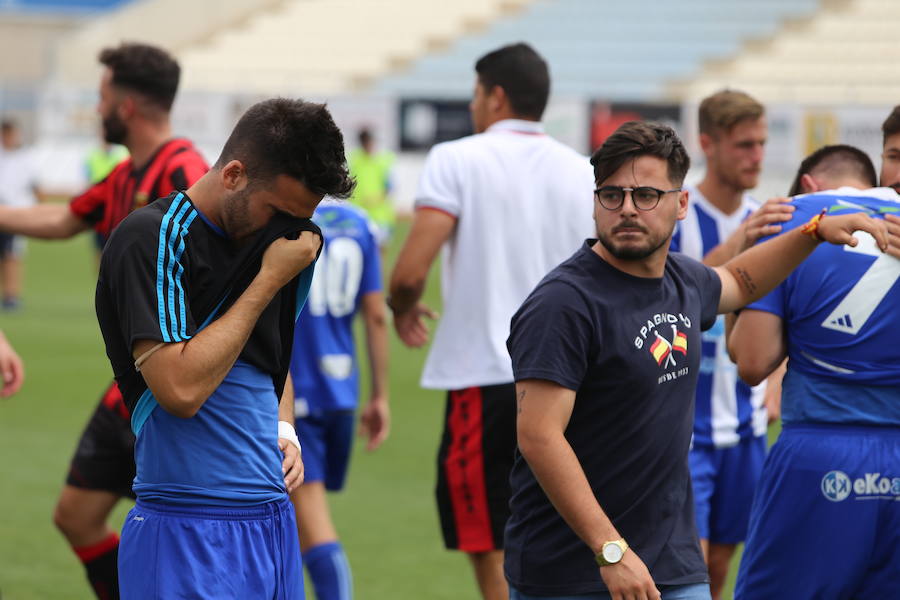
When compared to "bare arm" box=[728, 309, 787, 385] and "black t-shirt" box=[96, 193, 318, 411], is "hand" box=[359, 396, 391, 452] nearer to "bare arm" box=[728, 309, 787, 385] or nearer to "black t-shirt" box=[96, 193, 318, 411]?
"bare arm" box=[728, 309, 787, 385]

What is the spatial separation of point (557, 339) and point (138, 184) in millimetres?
2577

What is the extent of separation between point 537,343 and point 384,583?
3.57 m

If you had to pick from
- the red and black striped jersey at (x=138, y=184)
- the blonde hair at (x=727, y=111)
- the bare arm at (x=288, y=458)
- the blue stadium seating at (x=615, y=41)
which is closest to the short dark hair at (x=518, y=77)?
the blonde hair at (x=727, y=111)

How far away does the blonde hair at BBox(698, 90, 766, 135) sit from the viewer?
597 cm

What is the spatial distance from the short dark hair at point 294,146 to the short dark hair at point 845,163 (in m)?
2.11

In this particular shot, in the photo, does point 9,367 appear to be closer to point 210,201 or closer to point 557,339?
point 210,201

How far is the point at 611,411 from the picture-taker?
3.74 m

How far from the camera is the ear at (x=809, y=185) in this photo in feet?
15.8

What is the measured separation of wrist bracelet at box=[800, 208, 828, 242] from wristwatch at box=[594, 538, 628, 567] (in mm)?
1189

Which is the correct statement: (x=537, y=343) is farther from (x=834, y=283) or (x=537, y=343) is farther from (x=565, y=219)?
(x=565, y=219)

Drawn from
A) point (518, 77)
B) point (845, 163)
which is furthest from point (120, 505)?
point (845, 163)

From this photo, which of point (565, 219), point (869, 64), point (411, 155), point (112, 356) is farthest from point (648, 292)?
point (869, 64)

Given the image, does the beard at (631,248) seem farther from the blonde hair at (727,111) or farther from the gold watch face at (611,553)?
the blonde hair at (727,111)

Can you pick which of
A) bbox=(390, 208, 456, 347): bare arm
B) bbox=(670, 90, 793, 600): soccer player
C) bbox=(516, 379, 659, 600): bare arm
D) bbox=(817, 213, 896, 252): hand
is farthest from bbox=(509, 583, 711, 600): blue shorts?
bbox=(670, 90, 793, 600): soccer player
